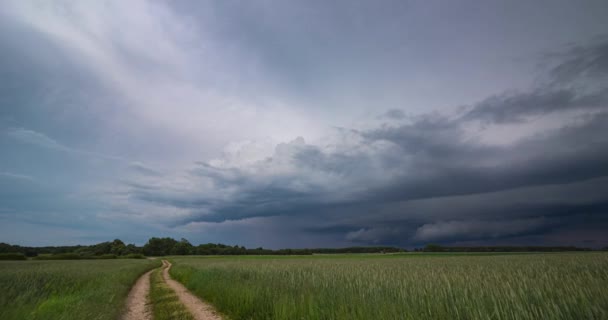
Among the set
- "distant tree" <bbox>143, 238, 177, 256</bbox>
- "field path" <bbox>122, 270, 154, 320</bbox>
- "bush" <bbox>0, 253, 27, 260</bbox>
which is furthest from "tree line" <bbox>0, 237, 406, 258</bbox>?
"field path" <bbox>122, 270, 154, 320</bbox>

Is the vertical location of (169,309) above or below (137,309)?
above

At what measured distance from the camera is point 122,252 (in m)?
124

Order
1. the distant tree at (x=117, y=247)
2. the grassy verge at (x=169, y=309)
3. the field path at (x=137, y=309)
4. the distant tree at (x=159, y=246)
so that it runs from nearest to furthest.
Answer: the grassy verge at (x=169, y=309), the field path at (x=137, y=309), the distant tree at (x=117, y=247), the distant tree at (x=159, y=246)

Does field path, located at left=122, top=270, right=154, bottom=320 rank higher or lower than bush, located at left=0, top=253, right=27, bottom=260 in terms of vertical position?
lower

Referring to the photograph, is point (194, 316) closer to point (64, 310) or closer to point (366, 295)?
point (64, 310)

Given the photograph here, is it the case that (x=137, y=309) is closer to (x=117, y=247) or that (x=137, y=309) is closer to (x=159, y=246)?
(x=117, y=247)

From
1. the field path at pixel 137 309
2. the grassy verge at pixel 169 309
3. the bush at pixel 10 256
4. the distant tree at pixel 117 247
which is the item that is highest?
the distant tree at pixel 117 247

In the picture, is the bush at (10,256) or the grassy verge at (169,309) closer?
the grassy verge at (169,309)

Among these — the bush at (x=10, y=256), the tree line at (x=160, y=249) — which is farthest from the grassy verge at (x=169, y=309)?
the tree line at (x=160, y=249)

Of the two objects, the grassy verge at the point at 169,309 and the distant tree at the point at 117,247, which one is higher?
the distant tree at the point at 117,247

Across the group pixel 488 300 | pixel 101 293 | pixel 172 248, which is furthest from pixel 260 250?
pixel 488 300

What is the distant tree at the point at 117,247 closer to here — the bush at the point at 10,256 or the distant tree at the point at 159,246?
the distant tree at the point at 159,246

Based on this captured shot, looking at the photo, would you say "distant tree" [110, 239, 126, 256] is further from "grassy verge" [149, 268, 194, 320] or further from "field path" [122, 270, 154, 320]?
"grassy verge" [149, 268, 194, 320]


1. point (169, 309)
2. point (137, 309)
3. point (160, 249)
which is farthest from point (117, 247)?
point (169, 309)
